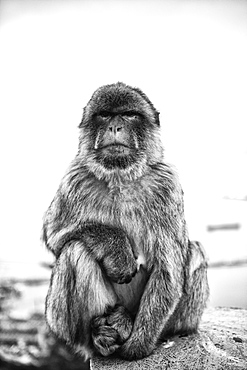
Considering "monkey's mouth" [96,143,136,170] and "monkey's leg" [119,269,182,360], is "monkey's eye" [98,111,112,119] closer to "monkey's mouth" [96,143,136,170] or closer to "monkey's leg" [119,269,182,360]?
"monkey's mouth" [96,143,136,170]

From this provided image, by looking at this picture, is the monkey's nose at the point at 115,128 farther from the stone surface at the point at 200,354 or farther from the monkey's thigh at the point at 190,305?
the stone surface at the point at 200,354

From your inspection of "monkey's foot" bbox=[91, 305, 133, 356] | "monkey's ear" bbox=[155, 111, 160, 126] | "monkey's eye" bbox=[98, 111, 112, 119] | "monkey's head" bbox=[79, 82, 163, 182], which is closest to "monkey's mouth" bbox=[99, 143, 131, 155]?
"monkey's head" bbox=[79, 82, 163, 182]

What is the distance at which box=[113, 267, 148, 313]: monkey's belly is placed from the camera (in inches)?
80.0

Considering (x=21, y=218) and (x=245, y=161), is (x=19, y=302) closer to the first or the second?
(x=21, y=218)

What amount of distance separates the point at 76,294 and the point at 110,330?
232 millimetres

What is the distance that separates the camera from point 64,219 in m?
2.02

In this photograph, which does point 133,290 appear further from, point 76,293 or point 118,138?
point 118,138

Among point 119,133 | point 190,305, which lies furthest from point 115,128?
point 190,305

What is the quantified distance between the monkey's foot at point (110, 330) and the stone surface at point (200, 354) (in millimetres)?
101

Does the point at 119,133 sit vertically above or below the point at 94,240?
above

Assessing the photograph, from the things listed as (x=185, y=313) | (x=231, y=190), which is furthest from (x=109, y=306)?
(x=231, y=190)

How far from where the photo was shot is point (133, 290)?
2047 millimetres

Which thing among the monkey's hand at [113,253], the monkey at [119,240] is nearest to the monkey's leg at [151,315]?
the monkey at [119,240]

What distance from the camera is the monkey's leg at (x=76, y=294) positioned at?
6.09 ft
